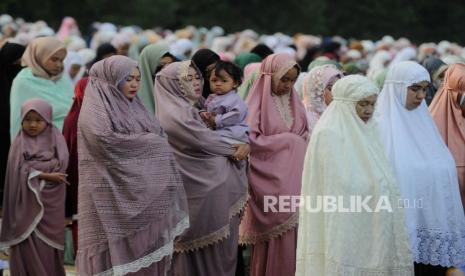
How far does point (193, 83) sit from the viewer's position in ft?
25.5

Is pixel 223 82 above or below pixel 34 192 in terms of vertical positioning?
above

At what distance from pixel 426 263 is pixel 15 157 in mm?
2906

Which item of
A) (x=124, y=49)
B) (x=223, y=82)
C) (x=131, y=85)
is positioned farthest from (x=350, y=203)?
(x=124, y=49)

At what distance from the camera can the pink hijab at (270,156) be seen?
27.2ft

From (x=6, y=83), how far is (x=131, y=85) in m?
3.43

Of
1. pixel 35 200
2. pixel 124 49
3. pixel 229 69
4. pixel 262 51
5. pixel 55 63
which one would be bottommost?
pixel 35 200

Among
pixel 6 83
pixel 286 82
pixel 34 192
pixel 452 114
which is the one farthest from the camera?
pixel 6 83

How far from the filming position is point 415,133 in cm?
821

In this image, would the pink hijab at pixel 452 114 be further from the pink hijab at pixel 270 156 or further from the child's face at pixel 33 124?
the child's face at pixel 33 124

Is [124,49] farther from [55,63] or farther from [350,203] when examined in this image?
[350,203]

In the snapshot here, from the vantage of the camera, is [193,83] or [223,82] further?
[223,82]

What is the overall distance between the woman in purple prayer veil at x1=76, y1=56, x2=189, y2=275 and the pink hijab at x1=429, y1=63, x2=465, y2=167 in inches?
98.7

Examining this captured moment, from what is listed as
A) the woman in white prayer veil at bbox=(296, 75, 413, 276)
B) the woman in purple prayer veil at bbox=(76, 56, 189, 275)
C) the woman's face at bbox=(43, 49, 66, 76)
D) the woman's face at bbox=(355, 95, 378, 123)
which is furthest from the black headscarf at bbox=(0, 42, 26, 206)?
the woman's face at bbox=(355, 95, 378, 123)

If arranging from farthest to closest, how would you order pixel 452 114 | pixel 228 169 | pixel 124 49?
1. pixel 124 49
2. pixel 452 114
3. pixel 228 169
